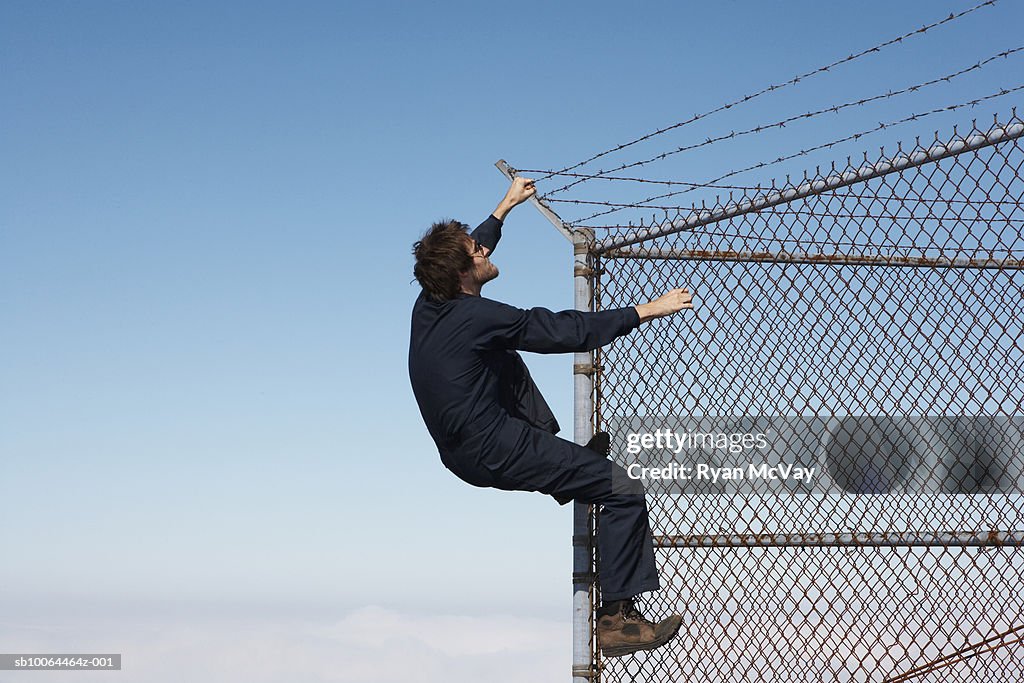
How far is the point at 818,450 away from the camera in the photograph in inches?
199

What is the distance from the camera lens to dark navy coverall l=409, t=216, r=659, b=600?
171 inches

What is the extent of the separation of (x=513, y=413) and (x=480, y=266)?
0.66 meters

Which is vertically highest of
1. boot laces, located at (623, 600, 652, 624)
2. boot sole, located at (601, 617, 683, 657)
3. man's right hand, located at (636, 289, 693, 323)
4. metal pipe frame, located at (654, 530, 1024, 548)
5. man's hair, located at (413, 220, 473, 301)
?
man's hair, located at (413, 220, 473, 301)

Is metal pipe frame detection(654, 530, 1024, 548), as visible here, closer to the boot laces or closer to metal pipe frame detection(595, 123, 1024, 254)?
the boot laces

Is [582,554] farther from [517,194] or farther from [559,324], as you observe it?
[517,194]

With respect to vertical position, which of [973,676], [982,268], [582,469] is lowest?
[973,676]

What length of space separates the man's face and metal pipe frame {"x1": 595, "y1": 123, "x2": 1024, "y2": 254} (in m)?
0.61

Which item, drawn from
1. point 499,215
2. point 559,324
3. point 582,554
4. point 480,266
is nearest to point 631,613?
point 582,554

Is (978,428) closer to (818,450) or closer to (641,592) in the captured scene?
(818,450)

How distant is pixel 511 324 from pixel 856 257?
5.79 ft

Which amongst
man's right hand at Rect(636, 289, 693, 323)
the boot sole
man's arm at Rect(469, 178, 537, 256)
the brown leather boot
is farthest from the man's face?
the boot sole

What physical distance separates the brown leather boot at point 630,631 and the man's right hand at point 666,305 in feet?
4.27

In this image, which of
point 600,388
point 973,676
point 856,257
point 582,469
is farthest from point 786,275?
point 973,676

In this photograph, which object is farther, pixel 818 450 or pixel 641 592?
pixel 818 450
